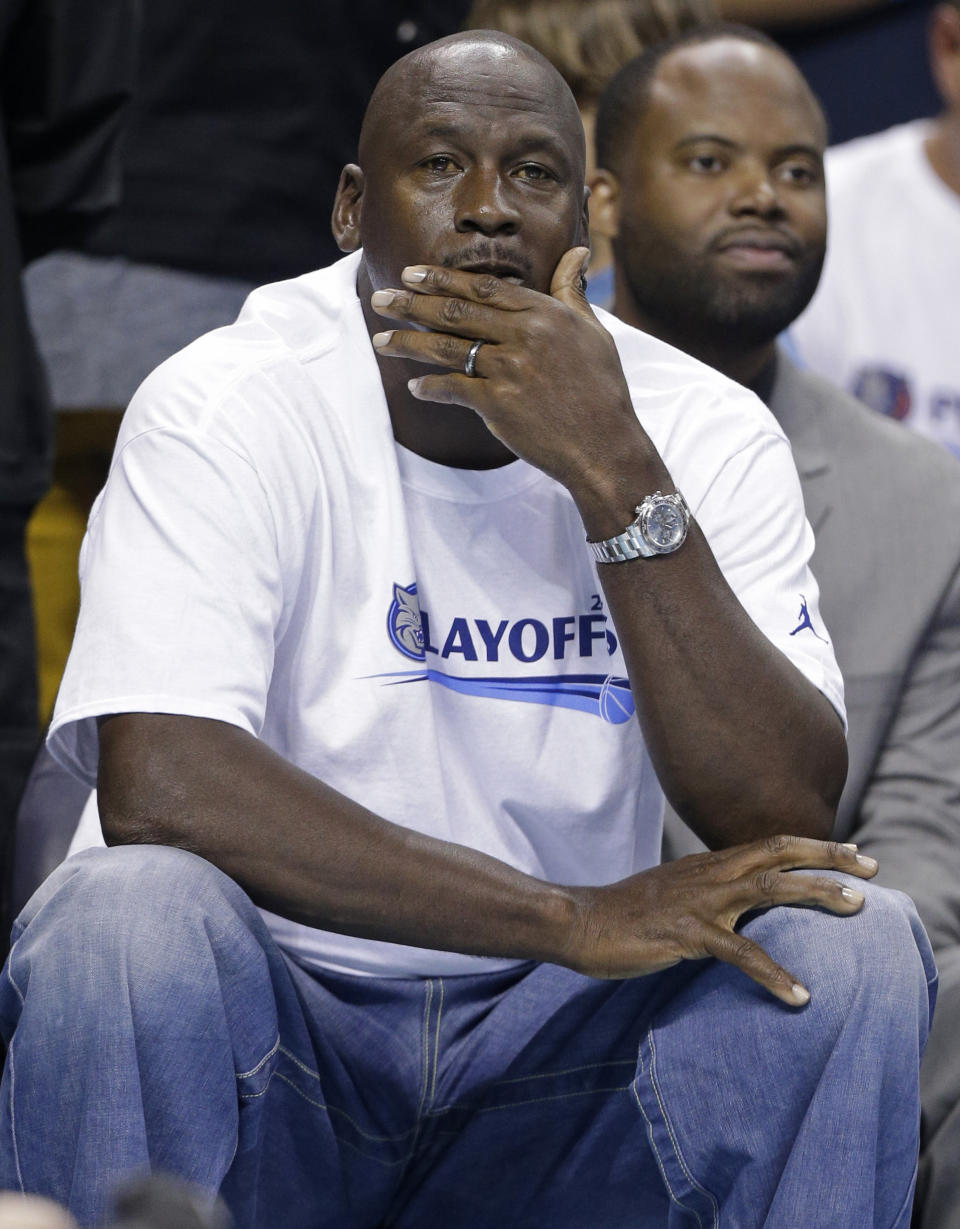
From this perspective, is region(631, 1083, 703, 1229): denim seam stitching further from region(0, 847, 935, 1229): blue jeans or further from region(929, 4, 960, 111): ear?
region(929, 4, 960, 111): ear

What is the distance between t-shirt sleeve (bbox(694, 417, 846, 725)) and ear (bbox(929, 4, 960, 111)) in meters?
2.53

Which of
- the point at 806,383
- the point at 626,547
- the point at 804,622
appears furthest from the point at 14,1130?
the point at 806,383

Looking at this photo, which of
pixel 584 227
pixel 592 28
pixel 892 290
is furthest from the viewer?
pixel 892 290

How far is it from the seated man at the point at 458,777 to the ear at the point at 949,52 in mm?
2456

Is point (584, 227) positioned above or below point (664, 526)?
above

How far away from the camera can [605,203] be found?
3.01m

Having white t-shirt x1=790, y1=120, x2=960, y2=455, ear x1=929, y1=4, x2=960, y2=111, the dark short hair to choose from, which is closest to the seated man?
the dark short hair

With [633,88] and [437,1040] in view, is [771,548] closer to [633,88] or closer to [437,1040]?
[437,1040]

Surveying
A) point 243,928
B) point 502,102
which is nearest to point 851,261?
point 502,102

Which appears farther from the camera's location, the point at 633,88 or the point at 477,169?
the point at 633,88

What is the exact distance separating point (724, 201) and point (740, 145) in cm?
10

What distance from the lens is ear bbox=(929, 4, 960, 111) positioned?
4.21 m

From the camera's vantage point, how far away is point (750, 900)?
1716 millimetres

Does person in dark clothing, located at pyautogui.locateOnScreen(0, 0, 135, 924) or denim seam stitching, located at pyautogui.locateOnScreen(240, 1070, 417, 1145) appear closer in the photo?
denim seam stitching, located at pyautogui.locateOnScreen(240, 1070, 417, 1145)
